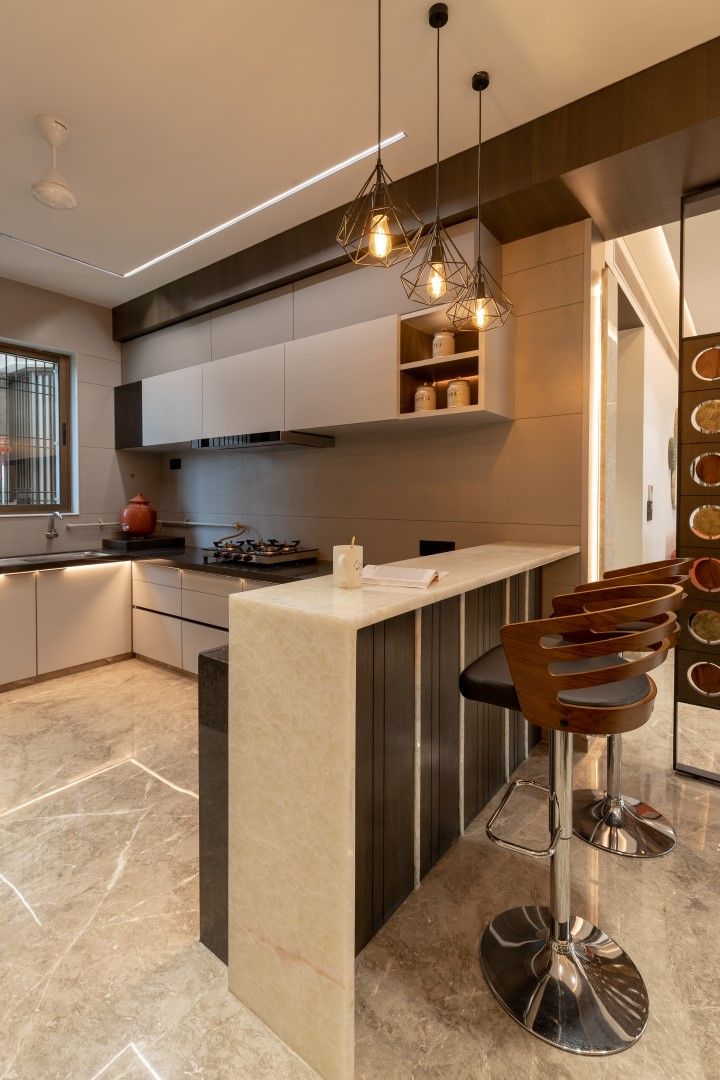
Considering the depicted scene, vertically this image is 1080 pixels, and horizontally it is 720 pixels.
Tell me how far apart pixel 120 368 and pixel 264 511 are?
196 cm

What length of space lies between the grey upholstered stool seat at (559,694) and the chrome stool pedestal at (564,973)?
126mm

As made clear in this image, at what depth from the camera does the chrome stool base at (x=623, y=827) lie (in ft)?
6.25

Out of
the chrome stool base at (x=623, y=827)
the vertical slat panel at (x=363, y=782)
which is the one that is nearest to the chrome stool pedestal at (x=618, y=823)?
the chrome stool base at (x=623, y=827)

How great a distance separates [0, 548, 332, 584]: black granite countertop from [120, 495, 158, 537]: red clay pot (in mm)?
234

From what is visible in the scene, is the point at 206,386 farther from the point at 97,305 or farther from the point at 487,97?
the point at 487,97

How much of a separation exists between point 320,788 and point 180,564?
277cm

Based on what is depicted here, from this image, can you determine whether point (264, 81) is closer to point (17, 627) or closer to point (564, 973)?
point (564, 973)

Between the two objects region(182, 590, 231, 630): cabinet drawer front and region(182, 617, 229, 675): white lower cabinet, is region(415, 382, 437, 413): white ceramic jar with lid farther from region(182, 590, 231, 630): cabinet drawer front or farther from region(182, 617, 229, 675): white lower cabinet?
region(182, 617, 229, 675): white lower cabinet

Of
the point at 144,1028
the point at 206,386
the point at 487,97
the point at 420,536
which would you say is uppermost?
the point at 487,97

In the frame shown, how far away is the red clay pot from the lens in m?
4.36

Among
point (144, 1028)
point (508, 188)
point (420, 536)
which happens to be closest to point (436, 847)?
point (144, 1028)

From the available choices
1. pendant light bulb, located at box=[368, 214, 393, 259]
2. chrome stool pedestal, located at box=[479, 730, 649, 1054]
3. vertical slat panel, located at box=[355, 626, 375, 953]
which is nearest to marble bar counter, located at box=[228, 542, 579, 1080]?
vertical slat panel, located at box=[355, 626, 375, 953]

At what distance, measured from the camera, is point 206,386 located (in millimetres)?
3820

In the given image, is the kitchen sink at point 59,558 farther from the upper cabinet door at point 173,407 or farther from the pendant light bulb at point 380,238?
the pendant light bulb at point 380,238
